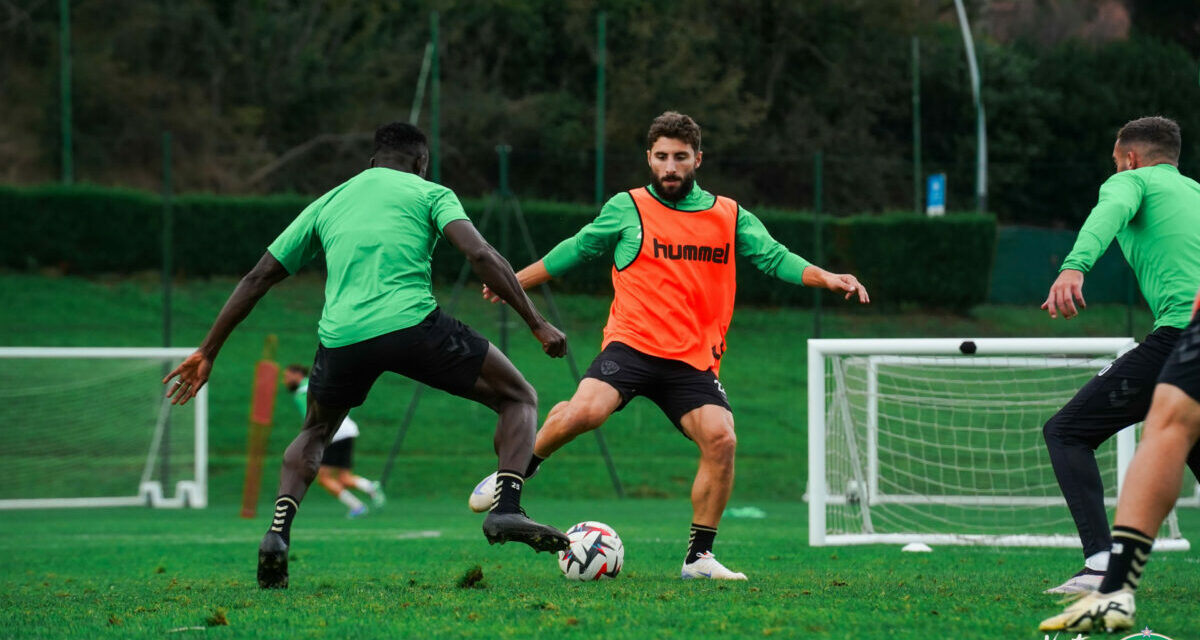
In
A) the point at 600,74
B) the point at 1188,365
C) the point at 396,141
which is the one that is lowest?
the point at 1188,365

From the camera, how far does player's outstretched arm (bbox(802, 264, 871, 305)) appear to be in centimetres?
642

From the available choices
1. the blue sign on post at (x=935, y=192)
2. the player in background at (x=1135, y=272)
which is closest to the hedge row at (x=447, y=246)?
the blue sign on post at (x=935, y=192)

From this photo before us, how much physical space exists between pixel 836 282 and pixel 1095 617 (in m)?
2.61

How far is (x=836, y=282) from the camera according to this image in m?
6.48

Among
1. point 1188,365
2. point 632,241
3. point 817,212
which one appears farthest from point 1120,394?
point 817,212

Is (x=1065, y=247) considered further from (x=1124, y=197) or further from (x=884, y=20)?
(x=1124, y=197)

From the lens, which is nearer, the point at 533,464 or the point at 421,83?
the point at 533,464

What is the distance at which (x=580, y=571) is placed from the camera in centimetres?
640

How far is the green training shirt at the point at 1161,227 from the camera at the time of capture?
5605mm

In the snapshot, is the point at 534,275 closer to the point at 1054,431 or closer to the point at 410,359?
the point at 410,359

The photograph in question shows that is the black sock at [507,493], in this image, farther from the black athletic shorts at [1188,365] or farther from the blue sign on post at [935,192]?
the blue sign on post at [935,192]

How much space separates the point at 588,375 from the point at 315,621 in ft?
7.35

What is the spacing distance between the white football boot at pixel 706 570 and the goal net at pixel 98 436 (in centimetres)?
1225

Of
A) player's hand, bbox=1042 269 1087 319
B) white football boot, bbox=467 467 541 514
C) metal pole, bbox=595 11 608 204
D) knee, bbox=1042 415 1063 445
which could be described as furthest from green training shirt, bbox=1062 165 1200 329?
metal pole, bbox=595 11 608 204
